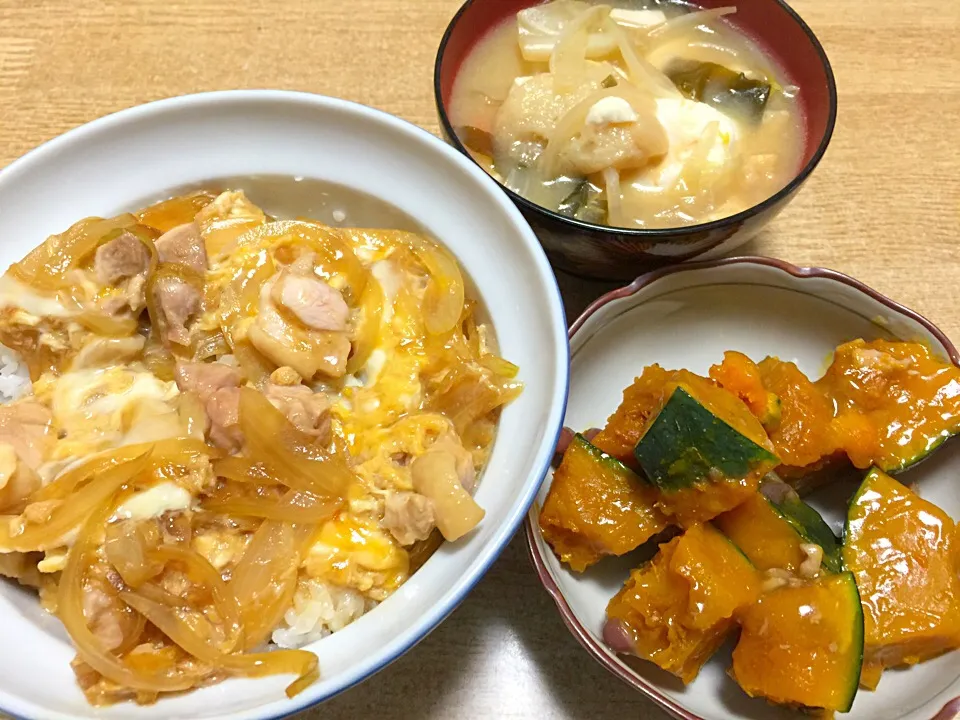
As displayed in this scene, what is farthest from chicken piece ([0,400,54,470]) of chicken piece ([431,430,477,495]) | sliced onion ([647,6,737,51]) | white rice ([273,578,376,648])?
sliced onion ([647,6,737,51])

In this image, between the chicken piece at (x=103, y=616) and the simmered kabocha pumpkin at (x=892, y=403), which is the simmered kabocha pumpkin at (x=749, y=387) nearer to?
the simmered kabocha pumpkin at (x=892, y=403)

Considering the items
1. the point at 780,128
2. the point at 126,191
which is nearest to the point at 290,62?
the point at 126,191

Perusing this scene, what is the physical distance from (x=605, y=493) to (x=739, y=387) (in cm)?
34

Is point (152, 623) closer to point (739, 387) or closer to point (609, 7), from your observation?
point (739, 387)

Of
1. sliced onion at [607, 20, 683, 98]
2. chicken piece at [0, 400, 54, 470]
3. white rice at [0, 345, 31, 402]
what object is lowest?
white rice at [0, 345, 31, 402]

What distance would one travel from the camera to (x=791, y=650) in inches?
46.9

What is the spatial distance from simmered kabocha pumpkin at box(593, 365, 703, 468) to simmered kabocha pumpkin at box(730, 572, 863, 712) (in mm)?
352

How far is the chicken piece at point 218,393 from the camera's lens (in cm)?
116

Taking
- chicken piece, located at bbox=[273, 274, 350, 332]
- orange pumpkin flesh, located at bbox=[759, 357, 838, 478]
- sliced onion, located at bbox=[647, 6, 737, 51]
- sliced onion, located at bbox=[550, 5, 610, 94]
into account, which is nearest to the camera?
chicken piece, located at bbox=[273, 274, 350, 332]

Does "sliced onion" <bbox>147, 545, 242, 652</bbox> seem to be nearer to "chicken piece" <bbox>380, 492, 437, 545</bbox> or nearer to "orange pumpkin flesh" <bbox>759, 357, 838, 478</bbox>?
"chicken piece" <bbox>380, 492, 437, 545</bbox>

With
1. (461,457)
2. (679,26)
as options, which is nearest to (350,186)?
(461,457)

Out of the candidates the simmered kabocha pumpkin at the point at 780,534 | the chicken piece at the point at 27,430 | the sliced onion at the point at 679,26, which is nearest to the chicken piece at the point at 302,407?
the chicken piece at the point at 27,430

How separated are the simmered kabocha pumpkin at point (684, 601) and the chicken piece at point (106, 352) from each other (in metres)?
0.98

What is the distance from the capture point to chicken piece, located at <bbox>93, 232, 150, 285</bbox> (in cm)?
129
